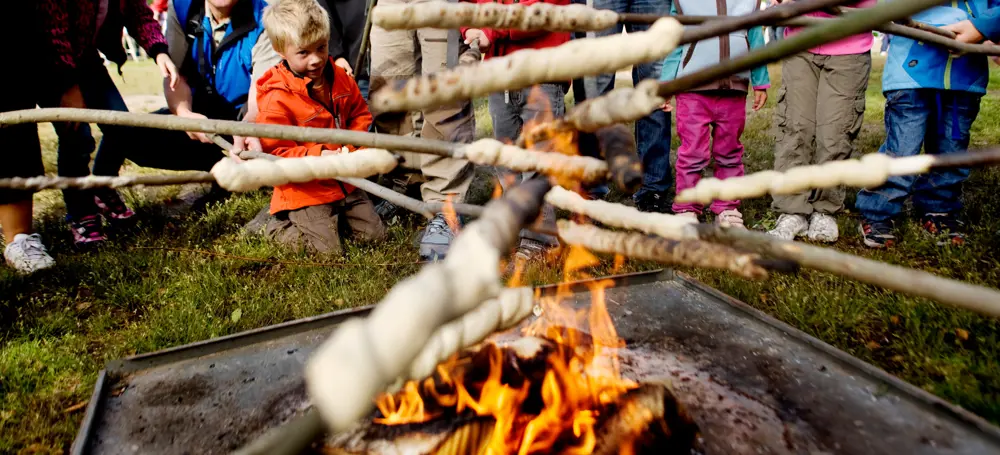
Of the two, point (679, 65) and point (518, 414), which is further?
point (679, 65)

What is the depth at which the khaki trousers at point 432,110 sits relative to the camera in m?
4.38

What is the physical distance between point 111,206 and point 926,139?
6.07 meters

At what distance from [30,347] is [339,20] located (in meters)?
3.52

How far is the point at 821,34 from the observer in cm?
89

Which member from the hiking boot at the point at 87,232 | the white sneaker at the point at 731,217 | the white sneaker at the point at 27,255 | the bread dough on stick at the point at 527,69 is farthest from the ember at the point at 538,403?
the hiking boot at the point at 87,232

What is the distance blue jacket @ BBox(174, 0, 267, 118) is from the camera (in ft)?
15.6

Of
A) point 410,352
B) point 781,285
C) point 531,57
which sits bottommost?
point 781,285

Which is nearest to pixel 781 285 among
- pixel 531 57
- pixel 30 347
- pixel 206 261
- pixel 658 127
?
pixel 658 127

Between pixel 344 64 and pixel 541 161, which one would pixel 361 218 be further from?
pixel 541 161

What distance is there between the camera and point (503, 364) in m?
1.93

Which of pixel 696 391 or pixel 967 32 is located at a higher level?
pixel 967 32

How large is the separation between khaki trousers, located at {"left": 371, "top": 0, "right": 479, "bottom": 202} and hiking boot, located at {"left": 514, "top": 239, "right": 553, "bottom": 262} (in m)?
0.75

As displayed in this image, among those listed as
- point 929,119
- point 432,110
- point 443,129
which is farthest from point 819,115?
point 432,110

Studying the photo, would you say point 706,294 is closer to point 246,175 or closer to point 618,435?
point 618,435
